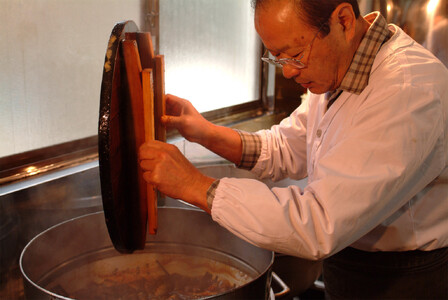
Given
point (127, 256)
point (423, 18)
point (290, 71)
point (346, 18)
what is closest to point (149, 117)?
point (290, 71)

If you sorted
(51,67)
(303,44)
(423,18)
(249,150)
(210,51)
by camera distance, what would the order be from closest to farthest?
(303,44)
(249,150)
(51,67)
(210,51)
(423,18)

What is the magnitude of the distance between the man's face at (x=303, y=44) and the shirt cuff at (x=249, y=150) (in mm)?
469

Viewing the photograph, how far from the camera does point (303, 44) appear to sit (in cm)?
133

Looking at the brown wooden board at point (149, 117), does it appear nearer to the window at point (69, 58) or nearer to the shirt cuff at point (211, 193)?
the shirt cuff at point (211, 193)

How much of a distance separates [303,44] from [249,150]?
2.08ft

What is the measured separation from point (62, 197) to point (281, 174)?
921 mm

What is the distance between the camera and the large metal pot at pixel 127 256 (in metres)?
1.53

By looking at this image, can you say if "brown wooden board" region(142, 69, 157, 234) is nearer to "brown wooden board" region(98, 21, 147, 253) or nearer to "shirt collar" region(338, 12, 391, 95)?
"brown wooden board" region(98, 21, 147, 253)

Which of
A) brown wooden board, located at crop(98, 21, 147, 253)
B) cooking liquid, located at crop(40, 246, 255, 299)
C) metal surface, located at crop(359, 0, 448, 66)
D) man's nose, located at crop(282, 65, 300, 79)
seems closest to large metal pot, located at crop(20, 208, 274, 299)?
cooking liquid, located at crop(40, 246, 255, 299)

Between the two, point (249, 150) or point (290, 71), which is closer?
point (290, 71)

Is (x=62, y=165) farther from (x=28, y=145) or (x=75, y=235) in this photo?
(x=75, y=235)

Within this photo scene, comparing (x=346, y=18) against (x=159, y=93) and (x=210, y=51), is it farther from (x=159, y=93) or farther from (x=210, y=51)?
(x=210, y=51)

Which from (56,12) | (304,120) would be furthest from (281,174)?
(56,12)

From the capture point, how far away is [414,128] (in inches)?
47.4
